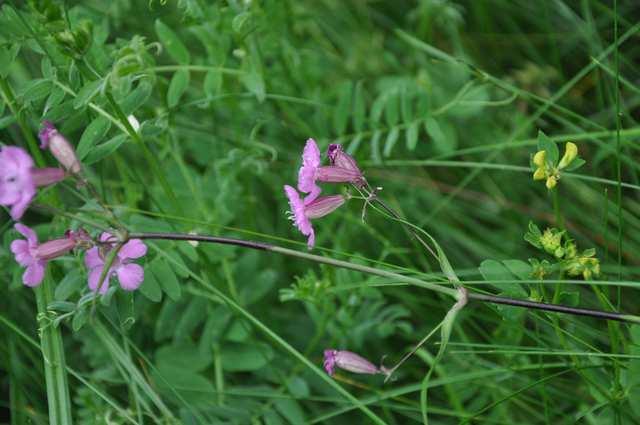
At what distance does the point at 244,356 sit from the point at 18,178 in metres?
0.94

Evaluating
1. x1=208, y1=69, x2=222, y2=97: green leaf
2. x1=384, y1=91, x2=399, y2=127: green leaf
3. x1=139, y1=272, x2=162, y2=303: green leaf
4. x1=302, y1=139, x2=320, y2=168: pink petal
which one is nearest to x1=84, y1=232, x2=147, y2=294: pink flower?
x1=139, y1=272, x2=162, y2=303: green leaf

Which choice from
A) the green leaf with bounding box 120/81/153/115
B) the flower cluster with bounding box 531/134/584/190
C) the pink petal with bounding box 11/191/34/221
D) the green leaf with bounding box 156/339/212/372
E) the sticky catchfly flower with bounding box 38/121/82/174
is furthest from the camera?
the green leaf with bounding box 156/339/212/372

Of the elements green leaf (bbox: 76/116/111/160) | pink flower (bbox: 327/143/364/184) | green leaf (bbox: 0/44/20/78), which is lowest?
pink flower (bbox: 327/143/364/184)

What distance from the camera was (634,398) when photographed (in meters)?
1.46

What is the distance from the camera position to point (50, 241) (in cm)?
131

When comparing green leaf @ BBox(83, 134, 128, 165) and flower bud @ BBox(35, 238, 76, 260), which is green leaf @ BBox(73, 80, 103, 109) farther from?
flower bud @ BBox(35, 238, 76, 260)

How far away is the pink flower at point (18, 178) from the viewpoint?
3.63ft

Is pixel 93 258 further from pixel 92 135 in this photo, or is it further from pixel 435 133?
pixel 435 133

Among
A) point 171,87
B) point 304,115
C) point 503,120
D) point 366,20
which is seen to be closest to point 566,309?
point 171,87

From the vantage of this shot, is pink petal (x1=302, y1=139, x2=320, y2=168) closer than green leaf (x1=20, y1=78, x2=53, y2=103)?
Yes

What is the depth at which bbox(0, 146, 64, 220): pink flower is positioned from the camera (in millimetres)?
1107

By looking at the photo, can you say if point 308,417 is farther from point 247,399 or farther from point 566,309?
point 566,309

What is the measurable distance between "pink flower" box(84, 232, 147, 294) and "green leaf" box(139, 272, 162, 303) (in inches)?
4.4

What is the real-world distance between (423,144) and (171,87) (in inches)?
41.5
